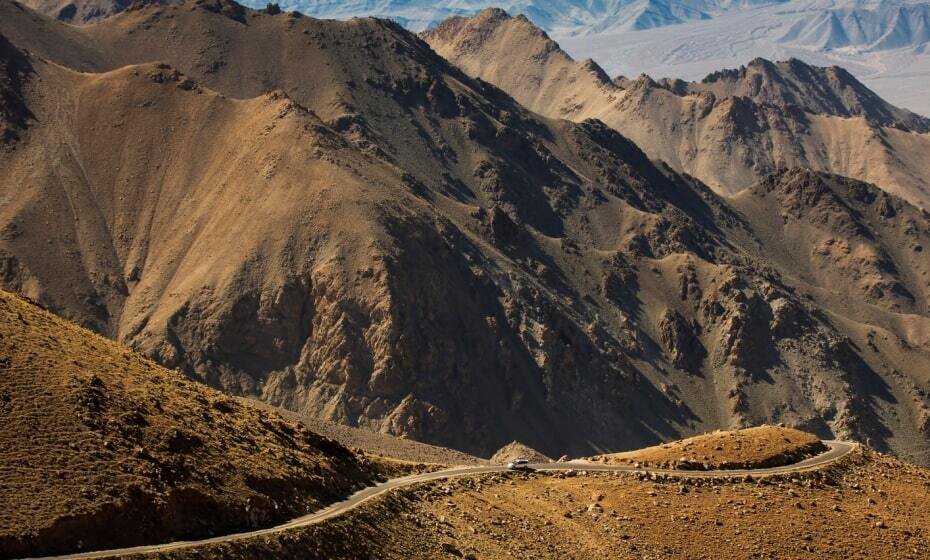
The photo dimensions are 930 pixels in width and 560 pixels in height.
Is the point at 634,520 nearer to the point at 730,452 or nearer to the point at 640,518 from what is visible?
the point at 640,518

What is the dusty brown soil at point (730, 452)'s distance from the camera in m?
62.3

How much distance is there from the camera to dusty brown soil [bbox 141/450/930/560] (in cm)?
4669

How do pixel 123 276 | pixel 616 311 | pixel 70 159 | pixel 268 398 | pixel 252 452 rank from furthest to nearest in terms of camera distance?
pixel 616 311
pixel 70 159
pixel 123 276
pixel 268 398
pixel 252 452

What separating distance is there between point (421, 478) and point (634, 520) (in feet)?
34.6

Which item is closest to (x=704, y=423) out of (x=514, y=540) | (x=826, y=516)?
(x=826, y=516)

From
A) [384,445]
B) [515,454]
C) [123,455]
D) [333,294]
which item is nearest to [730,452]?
[123,455]

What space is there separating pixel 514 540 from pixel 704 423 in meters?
139

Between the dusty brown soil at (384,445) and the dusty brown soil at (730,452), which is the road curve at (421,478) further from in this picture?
the dusty brown soil at (384,445)

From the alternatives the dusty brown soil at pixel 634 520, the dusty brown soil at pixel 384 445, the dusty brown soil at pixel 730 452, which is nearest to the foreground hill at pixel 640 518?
the dusty brown soil at pixel 634 520

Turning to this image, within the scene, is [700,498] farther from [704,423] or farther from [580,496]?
[704,423]

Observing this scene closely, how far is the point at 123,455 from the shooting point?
41.3 m

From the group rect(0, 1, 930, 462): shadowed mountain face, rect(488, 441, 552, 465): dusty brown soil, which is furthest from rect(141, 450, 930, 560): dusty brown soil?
rect(0, 1, 930, 462): shadowed mountain face

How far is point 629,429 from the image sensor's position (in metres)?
170

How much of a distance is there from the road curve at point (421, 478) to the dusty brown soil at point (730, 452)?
576 millimetres
